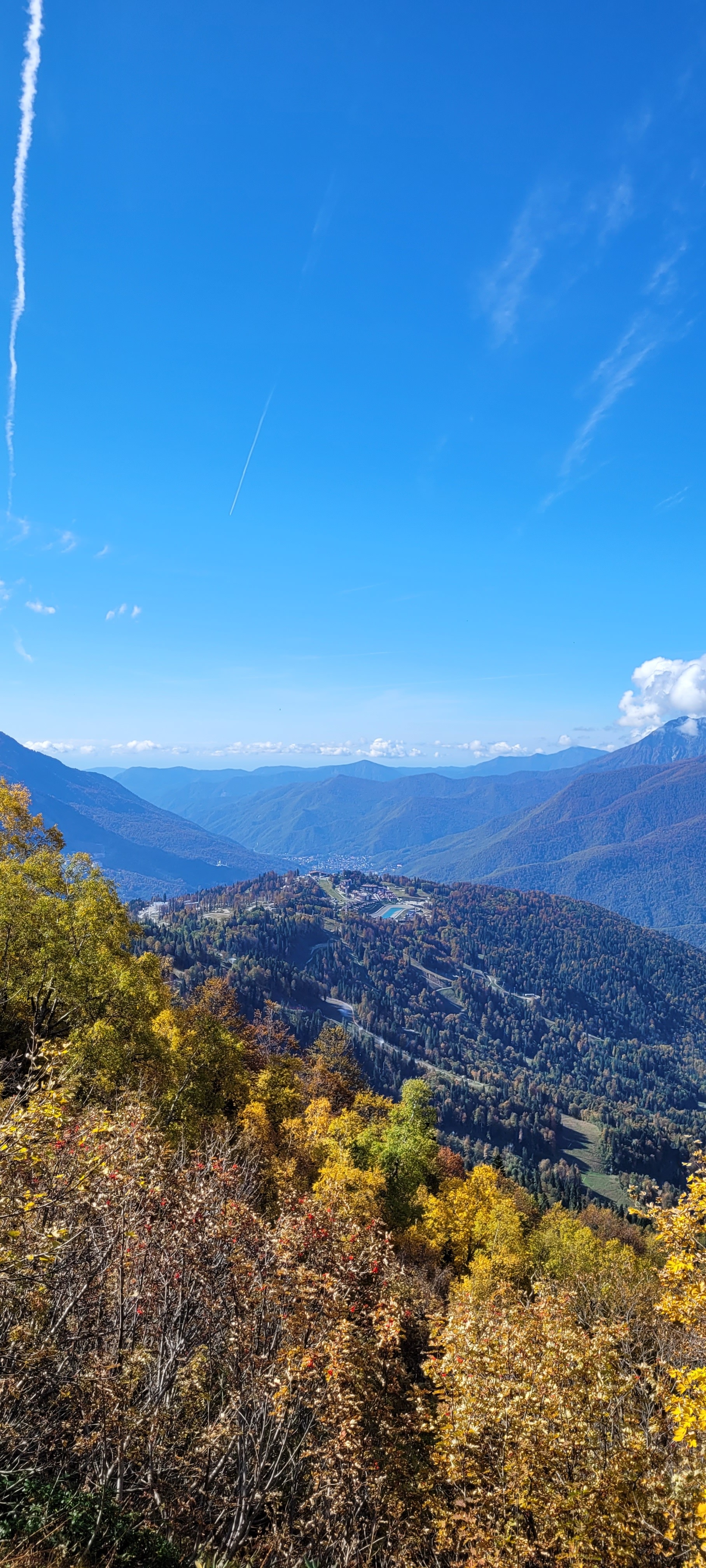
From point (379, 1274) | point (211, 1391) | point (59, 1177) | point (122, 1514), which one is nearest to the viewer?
point (59, 1177)

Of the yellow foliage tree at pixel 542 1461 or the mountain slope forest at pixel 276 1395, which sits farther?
the yellow foliage tree at pixel 542 1461

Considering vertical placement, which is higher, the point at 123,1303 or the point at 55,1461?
the point at 123,1303

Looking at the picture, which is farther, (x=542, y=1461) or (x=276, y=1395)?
(x=542, y=1461)

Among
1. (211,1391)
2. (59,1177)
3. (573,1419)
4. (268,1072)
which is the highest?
(59,1177)

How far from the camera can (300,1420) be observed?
14.9 meters

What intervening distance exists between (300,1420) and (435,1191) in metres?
47.7

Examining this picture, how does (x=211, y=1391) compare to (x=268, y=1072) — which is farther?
(x=268, y=1072)

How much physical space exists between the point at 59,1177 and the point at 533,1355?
12.3m

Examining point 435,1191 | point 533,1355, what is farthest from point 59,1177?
point 435,1191

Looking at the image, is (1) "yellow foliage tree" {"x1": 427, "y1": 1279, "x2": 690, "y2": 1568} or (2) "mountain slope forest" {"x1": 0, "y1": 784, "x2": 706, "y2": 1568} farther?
(1) "yellow foliage tree" {"x1": 427, "y1": 1279, "x2": 690, "y2": 1568}

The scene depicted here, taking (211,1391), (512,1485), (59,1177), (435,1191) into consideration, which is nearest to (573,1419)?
(512,1485)

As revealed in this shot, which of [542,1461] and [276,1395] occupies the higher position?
[276,1395]

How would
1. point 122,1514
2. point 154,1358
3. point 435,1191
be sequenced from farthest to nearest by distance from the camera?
point 435,1191
point 154,1358
point 122,1514

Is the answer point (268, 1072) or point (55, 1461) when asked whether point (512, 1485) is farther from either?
point (268, 1072)
